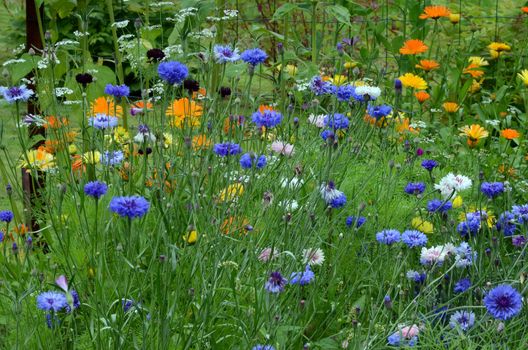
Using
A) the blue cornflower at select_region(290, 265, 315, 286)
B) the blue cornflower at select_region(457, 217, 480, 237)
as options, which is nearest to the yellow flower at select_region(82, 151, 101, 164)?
the blue cornflower at select_region(290, 265, 315, 286)

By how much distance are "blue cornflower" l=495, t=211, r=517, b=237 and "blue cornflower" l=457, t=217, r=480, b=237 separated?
0.07m

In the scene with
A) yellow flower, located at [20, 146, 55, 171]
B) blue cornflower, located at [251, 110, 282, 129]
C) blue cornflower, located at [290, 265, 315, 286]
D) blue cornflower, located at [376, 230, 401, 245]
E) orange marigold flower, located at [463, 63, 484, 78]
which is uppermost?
blue cornflower, located at [251, 110, 282, 129]

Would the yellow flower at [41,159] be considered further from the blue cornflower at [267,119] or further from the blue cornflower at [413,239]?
the blue cornflower at [413,239]

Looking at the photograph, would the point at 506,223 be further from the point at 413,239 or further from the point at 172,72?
the point at 172,72

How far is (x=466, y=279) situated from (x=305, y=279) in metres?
0.60

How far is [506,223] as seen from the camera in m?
2.63

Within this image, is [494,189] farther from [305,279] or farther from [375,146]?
[375,146]

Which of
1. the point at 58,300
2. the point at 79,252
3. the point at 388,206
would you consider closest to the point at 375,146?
the point at 388,206

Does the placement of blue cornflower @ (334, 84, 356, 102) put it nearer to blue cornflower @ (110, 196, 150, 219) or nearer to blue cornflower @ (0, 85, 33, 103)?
blue cornflower @ (0, 85, 33, 103)

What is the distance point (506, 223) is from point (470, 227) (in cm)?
19

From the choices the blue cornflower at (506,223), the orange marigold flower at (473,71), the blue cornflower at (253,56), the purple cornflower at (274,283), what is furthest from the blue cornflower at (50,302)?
the orange marigold flower at (473,71)

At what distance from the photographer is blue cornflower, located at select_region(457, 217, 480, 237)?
2479 millimetres

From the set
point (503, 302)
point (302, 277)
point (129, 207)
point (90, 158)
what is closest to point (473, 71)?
point (90, 158)

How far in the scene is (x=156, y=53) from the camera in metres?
2.80
